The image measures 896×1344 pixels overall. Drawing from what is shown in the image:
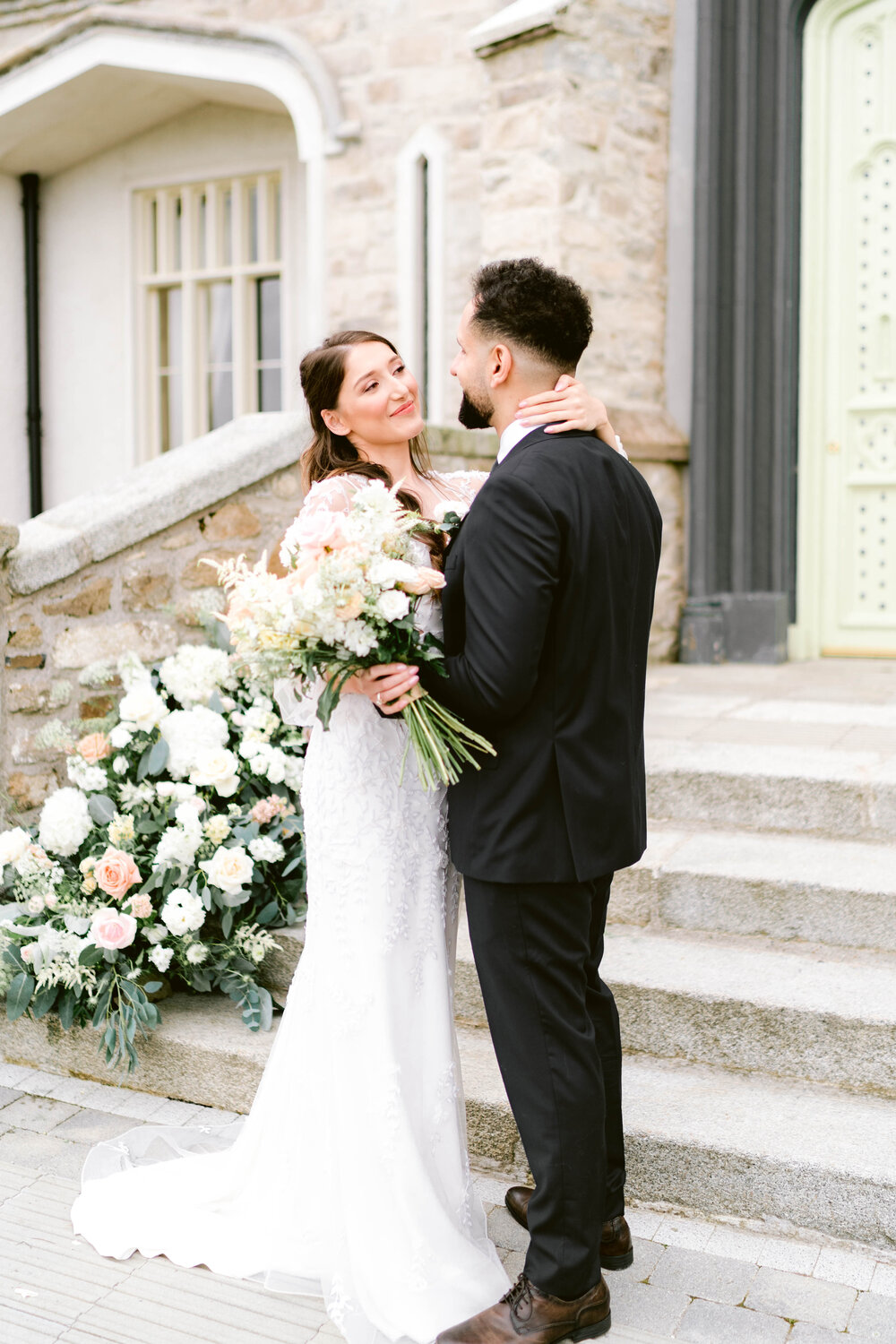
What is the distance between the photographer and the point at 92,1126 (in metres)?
3.50

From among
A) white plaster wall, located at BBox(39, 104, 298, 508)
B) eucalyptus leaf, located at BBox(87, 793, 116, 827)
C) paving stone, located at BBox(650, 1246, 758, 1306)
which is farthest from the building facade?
paving stone, located at BBox(650, 1246, 758, 1306)

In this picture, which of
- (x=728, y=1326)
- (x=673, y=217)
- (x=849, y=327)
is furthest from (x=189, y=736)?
(x=849, y=327)

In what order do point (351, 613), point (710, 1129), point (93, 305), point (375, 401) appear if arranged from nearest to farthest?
point (351, 613), point (375, 401), point (710, 1129), point (93, 305)

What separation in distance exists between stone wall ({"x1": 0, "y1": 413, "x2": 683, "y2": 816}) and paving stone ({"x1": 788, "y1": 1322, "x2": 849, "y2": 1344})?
2.87m

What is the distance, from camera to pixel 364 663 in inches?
92.5

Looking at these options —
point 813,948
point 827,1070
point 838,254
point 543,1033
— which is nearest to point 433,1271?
point 543,1033

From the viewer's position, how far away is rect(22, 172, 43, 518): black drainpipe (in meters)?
10.1

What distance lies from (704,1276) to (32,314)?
30.3ft

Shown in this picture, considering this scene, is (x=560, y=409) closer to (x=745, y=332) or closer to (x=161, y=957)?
(x=161, y=957)

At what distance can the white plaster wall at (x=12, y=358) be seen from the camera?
10062mm

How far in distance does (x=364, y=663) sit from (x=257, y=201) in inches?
309

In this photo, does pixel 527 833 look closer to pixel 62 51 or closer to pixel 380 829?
pixel 380 829

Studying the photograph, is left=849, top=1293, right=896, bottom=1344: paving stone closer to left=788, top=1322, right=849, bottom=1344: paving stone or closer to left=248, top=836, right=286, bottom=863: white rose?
left=788, top=1322, right=849, bottom=1344: paving stone

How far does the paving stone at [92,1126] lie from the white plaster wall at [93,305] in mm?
7156
